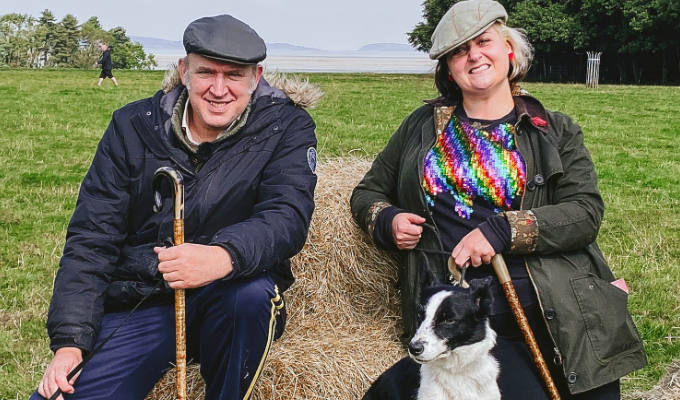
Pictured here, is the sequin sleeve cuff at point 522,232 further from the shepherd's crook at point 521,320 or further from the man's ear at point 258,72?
the man's ear at point 258,72

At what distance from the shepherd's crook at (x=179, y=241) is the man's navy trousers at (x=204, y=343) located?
125 mm

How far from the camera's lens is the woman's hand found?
150 inches

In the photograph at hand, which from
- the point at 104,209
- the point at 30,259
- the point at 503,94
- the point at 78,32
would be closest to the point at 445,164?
the point at 503,94

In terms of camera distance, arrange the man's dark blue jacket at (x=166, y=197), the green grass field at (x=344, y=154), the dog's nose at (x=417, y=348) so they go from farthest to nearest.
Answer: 1. the green grass field at (x=344, y=154)
2. the man's dark blue jacket at (x=166, y=197)
3. the dog's nose at (x=417, y=348)

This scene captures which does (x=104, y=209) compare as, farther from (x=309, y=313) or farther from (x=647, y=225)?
(x=647, y=225)

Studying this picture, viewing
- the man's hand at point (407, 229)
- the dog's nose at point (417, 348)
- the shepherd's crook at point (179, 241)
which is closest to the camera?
the dog's nose at point (417, 348)

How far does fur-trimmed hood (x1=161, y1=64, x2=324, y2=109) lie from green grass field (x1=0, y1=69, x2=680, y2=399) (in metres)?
2.19

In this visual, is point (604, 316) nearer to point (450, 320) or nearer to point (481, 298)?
point (481, 298)

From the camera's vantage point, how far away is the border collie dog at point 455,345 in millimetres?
3262

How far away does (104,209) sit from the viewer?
3.87 m

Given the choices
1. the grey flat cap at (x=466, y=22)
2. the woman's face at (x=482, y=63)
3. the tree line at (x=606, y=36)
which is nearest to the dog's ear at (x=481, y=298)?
the woman's face at (x=482, y=63)

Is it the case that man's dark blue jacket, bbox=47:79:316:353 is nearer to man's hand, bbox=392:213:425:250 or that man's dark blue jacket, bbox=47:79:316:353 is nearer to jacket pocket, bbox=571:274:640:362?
man's hand, bbox=392:213:425:250

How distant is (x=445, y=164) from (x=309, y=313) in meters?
1.36

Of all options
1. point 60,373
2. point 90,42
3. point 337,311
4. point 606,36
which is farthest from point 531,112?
point 90,42
